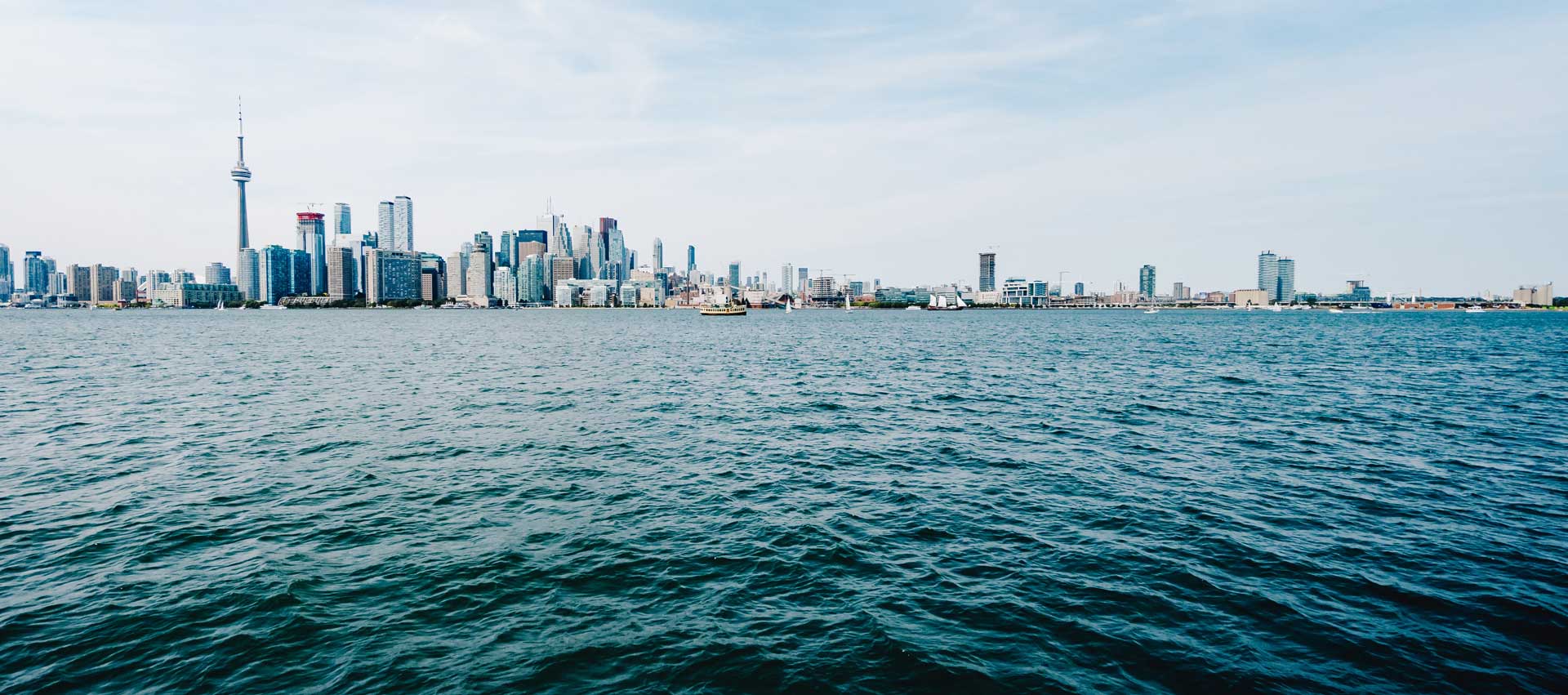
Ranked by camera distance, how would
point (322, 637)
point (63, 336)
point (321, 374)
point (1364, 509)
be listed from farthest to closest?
point (63, 336) → point (321, 374) → point (1364, 509) → point (322, 637)

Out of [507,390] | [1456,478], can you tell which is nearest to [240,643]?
[1456,478]

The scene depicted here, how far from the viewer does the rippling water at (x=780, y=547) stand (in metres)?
13.4

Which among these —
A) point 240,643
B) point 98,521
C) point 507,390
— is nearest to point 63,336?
point 507,390

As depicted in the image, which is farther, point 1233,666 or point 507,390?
point 507,390

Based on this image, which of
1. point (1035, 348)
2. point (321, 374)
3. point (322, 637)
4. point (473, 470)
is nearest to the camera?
point (322, 637)

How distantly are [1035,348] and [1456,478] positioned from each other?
76.2m

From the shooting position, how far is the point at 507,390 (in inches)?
2056

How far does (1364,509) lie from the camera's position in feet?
73.7

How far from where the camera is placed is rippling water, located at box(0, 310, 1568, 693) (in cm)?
1335

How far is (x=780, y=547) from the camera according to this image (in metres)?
19.2

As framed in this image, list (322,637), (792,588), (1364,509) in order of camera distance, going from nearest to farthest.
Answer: (322,637) → (792,588) → (1364,509)

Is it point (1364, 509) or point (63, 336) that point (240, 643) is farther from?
point (63, 336)

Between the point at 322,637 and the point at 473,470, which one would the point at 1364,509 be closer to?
the point at 322,637

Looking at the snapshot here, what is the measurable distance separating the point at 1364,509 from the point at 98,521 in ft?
119
